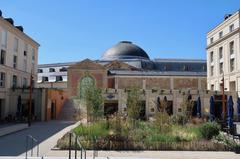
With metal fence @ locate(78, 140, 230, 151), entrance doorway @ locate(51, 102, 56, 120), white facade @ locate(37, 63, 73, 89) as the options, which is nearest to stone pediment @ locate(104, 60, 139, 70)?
white facade @ locate(37, 63, 73, 89)

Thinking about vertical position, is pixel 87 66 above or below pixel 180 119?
above

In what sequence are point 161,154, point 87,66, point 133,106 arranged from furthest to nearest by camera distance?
A: point 87,66 < point 133,106 < point 161,154

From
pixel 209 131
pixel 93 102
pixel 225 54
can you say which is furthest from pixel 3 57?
pixel 225 54

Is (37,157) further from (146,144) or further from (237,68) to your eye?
(237,68)

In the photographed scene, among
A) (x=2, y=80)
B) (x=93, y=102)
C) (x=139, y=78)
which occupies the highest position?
(x=139, y=78)

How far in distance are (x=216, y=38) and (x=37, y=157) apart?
42658 mm

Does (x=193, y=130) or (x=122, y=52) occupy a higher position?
(x=122, y=52)

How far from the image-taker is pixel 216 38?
49969 mm

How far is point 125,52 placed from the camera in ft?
268

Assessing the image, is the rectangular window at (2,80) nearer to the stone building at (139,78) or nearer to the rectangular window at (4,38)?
the rectangular window at (4,38)

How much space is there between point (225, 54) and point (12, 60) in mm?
28979

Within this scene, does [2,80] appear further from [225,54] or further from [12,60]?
[225,54]

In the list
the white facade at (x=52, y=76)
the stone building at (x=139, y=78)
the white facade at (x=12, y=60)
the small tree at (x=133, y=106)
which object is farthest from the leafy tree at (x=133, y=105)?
the white facade at (x=52, y=76)

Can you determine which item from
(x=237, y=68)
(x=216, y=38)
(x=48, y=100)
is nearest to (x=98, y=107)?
(x=48, y=100)
